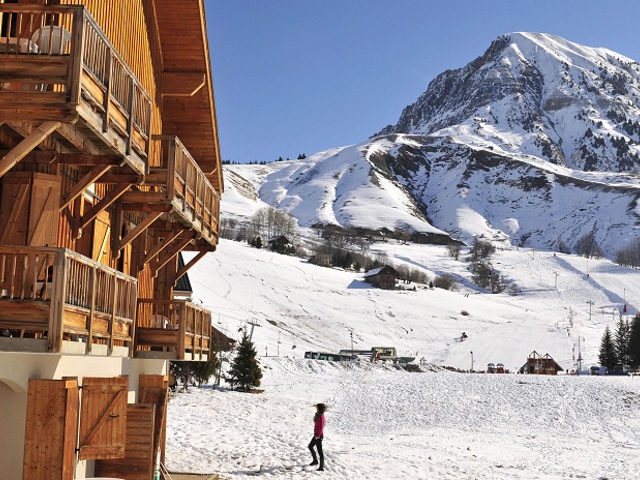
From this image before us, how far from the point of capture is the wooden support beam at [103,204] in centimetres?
1332

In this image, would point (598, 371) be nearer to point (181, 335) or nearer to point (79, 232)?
point (181, 335)

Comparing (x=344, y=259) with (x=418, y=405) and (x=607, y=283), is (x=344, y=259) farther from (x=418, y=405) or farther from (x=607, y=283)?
Result: (x=418, y=405)

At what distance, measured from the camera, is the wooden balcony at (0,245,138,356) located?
31.9 ft

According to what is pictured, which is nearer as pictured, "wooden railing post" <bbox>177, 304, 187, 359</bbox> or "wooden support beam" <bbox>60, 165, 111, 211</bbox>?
"wooden support beam" <bbox>60, 165, 111, 211</bbox>

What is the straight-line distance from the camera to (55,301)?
9.72 meters

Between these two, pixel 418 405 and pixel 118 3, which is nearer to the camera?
pixel 118 3

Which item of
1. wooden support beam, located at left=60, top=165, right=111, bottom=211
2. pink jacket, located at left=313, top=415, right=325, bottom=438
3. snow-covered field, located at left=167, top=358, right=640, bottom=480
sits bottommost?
snow-covered field, located at left=167, top=358, right=640, bottom=480

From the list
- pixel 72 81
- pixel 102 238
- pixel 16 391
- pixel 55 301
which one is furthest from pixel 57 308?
pixel 102 238

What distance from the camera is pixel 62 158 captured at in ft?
39.0

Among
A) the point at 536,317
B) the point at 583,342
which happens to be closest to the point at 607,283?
the point at 536,317

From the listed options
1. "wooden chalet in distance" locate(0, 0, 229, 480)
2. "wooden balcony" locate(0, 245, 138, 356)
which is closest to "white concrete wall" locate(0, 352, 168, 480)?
"wooden chalet in distance" locate(0, 0, 229, 480)

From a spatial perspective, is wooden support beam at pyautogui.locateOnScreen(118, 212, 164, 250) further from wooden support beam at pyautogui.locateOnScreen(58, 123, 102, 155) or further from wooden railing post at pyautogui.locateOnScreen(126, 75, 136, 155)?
wooden support beam at pyautogui.locateOnScreen(58, 123, 102, 155)

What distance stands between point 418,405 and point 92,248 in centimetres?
2982

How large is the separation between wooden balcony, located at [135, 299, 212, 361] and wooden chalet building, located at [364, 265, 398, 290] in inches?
4236
